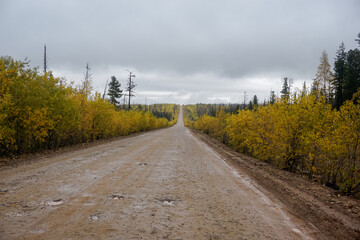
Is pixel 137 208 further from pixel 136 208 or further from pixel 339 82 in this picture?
pixel 339 82

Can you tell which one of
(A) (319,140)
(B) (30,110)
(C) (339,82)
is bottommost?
(A) (319,140)

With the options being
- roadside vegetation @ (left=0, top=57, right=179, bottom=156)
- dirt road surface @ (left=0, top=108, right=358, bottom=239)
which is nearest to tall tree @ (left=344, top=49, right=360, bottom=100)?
dirt road surface @ (left=0, top=108, right=358, bottom=239)

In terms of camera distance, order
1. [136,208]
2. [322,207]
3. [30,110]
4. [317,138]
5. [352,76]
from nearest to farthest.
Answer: [136,208], [322,207], [317,138], [30,110], [352,76]

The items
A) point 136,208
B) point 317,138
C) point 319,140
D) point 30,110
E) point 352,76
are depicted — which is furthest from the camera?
point 352,76

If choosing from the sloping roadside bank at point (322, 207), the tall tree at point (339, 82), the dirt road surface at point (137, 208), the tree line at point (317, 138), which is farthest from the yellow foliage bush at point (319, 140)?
the tall tree at point (339, 82)

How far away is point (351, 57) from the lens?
4031 centimetres

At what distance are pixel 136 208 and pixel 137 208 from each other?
19 mm

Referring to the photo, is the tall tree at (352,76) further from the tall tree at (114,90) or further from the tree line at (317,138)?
the tall tree at (114,90)

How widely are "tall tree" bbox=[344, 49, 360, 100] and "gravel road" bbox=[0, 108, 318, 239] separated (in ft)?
92.6

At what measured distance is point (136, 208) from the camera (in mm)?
4023

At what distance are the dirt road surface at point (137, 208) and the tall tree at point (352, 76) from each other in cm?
2815

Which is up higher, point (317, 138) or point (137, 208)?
point (317, 138)

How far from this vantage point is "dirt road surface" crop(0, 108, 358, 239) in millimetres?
3164

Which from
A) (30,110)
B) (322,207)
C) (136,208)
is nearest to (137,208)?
(136,208)
